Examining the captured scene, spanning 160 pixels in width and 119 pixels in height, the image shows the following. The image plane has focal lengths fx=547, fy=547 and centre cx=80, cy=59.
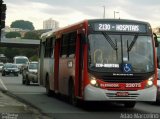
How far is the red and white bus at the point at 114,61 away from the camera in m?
17.2

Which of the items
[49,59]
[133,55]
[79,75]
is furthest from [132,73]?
[49,59]

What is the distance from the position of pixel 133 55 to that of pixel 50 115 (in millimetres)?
3463

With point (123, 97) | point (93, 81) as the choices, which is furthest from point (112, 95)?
point (93, 81)

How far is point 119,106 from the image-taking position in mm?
20391

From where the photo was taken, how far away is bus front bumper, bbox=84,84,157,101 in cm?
1714

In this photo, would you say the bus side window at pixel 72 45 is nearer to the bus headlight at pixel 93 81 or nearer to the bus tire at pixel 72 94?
the bus tire at pixel 72 94

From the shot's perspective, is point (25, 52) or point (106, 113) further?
point (25, 52)

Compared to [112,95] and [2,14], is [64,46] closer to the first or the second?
[2,14]

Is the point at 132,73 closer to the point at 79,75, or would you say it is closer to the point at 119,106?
the point at 79,75

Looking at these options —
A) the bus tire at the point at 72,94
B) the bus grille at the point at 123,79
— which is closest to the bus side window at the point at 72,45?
the bus tire at the point at 72,94

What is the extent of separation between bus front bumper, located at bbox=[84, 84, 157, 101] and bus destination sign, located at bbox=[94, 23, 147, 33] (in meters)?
1.97

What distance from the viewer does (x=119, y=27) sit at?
59.0 feet

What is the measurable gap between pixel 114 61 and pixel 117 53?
0.30m

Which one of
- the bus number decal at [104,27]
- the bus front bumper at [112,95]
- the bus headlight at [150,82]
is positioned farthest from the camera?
the bus number decal at [104,27]
